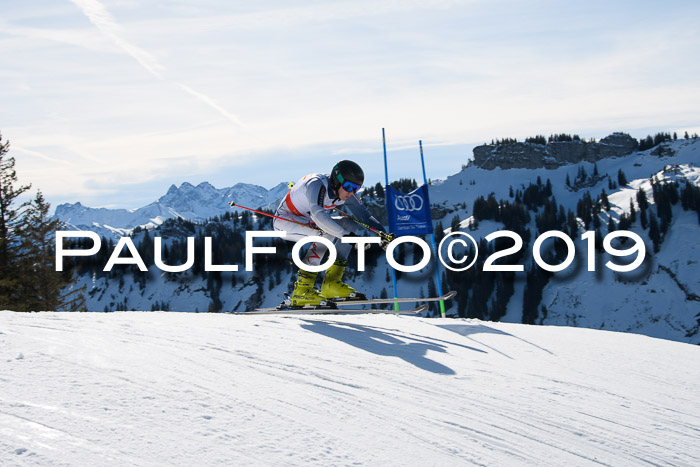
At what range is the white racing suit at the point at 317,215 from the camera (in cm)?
841

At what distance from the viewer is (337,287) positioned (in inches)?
362

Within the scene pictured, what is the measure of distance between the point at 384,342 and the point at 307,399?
2.64 meters

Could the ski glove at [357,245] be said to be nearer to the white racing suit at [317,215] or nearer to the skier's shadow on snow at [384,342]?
the white racing suit at [317,215]

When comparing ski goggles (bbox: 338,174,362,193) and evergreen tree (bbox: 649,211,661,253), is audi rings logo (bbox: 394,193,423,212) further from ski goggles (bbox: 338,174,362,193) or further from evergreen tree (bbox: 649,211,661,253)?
evergreen tree (bbox: 649,211,661,253)

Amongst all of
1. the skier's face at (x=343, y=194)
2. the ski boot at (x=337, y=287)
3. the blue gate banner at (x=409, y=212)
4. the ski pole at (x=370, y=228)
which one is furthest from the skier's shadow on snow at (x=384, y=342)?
the blue gate banner at (x=409, y=212)

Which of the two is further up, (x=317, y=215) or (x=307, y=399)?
(x=317, y=215)

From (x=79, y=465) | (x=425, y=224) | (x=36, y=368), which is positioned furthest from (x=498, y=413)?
(x=425, y=224)

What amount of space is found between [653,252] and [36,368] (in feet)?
518

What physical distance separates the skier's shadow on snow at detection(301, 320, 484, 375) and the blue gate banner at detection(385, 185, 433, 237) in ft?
24.5

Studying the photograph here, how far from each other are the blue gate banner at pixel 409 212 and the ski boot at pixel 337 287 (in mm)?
6152

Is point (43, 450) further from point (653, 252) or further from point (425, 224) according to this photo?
point (653, 252)

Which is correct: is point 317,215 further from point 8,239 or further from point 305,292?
point 8,239

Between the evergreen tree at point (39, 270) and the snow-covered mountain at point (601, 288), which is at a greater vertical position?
the evergreen tree at point (39, 270)

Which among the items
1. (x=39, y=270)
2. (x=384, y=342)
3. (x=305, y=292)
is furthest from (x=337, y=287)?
(x=39, y=270)
